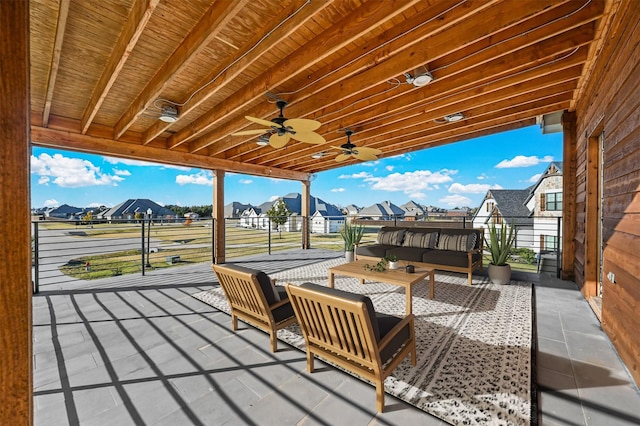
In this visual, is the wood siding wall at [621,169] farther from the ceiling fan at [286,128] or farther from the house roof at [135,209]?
the house roof at [135,209]

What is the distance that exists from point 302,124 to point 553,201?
57.4ft

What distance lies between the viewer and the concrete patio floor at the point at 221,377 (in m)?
1.66

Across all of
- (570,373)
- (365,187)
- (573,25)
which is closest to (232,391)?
(570,373)

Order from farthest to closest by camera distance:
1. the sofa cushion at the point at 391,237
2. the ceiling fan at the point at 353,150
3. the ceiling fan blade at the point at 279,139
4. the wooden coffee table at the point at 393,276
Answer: the sofa cushion at the point at 391,237, the ceiling fan at the point at 353,150, the ceiling fan blade at the point at 279,139, the wooden coffee table at the point at 393,276

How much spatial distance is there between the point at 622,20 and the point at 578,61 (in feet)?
1.90

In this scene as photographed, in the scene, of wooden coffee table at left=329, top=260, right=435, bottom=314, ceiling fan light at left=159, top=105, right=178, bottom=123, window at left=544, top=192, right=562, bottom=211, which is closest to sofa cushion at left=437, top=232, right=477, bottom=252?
wooden coffee table at left=329, top=260, right=435, bottom=314

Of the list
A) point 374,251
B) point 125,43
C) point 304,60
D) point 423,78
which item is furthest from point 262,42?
point 374,251

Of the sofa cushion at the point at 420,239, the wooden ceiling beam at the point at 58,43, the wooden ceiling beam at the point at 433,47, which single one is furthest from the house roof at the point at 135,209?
the wooden ceiling beam at the point at 433,47

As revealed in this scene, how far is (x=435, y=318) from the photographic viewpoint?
3.06m

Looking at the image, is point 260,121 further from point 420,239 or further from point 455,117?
point 420,239

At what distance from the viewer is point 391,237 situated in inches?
225

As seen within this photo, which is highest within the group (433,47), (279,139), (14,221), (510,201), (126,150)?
(433,47)

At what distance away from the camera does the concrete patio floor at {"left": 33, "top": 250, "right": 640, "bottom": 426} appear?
5.45 ft

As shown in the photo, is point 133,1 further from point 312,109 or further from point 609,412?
point 609,412
